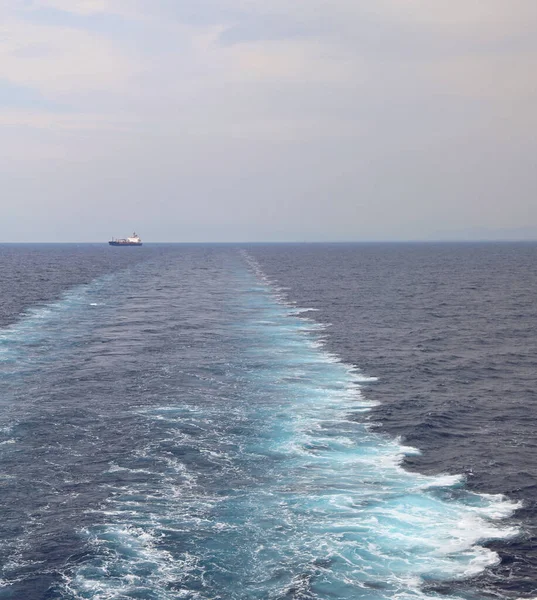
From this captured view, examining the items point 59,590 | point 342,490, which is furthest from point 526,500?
point 59,590

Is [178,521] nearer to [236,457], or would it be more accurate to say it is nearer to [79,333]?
[236,457]

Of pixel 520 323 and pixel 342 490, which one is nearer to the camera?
pixel 342 490

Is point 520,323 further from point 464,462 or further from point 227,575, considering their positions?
point 227,575

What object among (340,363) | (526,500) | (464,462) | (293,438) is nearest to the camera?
(526,500)

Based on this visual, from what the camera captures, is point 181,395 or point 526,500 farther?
point 181,395

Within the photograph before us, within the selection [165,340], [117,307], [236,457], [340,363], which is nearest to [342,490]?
[236,457]

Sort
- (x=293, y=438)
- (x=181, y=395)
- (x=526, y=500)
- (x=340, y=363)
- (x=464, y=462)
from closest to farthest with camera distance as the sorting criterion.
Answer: (x=526, y=500)
(x=464, y=462)
(x=293, y=438)
(x=181, y=395)
(x=340, y=363)
